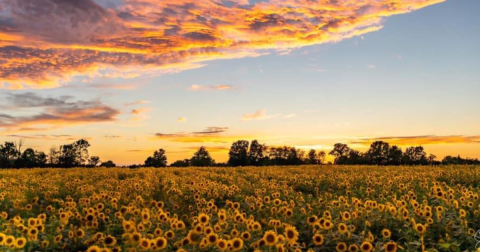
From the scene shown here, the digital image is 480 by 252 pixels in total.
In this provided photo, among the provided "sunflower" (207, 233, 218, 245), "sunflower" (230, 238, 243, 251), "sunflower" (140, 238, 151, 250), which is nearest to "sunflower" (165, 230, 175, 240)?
"sunflower" (140, 238, 151, 250)

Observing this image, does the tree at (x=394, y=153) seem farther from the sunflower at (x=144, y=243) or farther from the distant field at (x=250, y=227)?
the sunflower at (x=144, y=243)

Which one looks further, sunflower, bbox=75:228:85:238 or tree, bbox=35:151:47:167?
tree, bbox=35:151:47:167

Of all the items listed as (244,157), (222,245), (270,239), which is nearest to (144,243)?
(222,245)

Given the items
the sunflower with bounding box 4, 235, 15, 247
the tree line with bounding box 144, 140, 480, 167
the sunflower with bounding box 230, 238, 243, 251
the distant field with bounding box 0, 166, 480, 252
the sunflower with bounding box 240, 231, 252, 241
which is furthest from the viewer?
the tree line with bounding box 144, 140, 480, 167

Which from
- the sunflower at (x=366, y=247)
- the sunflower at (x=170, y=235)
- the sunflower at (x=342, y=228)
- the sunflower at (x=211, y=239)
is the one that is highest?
the sunflower at (x=211, y=239)

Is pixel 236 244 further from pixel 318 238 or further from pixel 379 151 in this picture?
pixel 379 151

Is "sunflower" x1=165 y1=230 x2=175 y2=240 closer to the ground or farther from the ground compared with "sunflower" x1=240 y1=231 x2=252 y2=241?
farther from the ground

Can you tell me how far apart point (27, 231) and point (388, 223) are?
812 centimetres

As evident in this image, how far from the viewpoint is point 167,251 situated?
712 cm

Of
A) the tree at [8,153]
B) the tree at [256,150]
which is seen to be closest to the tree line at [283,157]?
the tree at [256,150]

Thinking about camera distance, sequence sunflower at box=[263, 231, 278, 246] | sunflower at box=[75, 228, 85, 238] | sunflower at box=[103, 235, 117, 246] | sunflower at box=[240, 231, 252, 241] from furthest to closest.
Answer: sunflower at box=[75, 228, 85, 238] → sunflower at box=[103, 235, 117, 246] → sunflower at box=[240, 231, 252, 241] → sunflower at box=[263, 231, 278, 246]

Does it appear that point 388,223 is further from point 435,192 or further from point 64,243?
point 64,243

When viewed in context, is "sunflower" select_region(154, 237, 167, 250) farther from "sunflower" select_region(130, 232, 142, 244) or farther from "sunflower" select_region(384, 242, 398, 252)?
"sunflower" select_region(384, 242, 398, 252)

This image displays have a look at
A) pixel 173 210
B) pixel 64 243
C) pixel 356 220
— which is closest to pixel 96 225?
pixel 64 243
